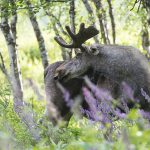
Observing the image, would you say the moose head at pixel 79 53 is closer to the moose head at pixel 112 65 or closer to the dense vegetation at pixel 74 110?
the moose head at pixel 112 65

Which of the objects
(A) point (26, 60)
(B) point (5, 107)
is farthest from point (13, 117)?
(A) point (26, 60)

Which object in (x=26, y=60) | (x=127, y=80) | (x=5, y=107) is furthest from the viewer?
(x=26, y=60)

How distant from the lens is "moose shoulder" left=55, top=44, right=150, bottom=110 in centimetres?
891

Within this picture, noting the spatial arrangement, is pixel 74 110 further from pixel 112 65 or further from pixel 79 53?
pixel 79 53

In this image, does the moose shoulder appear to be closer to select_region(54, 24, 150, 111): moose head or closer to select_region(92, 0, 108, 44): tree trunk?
select_region(54, 24, 150, 111): moose head

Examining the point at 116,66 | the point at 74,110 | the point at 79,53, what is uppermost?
the point at 74,110

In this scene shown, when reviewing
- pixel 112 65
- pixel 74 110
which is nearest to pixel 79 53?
pixel 112 65

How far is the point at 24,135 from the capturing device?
231 inches

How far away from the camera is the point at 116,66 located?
9.21 meters

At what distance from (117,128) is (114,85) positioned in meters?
3.78

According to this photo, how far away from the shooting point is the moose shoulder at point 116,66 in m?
8.91

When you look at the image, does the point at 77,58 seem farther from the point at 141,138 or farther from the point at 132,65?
the point at 141,138

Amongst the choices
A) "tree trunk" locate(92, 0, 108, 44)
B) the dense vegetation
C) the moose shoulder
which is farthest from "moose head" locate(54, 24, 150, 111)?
"tree trunk" locate(92, 0, 108, 44)

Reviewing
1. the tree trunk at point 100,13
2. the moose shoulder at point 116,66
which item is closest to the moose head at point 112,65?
the moose shoulder at point 116,66
